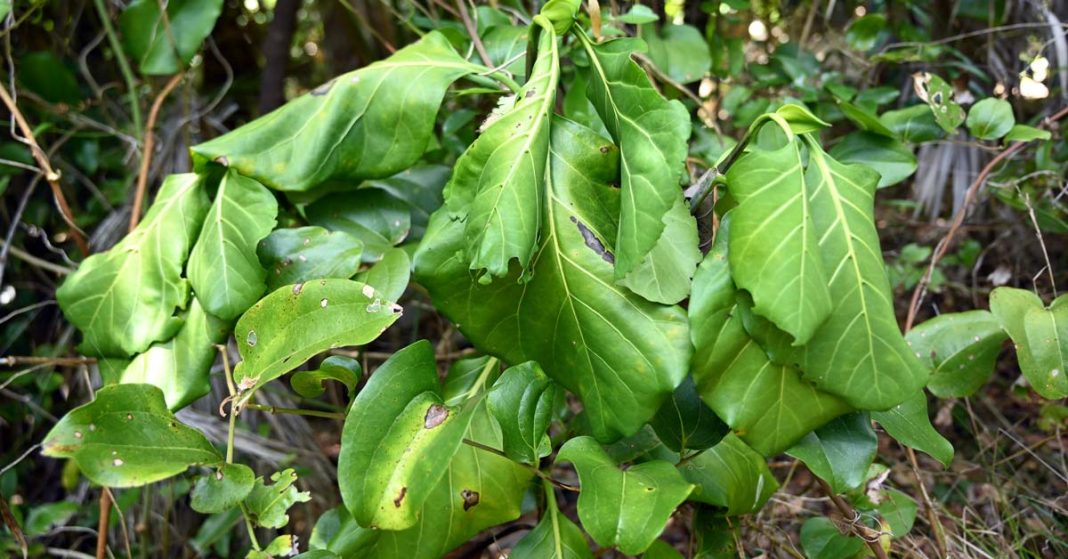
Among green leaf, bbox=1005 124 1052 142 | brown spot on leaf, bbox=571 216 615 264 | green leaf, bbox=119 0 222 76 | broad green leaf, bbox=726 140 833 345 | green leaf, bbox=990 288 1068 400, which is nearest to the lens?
broad green leaf, bbox=726 140 833 345

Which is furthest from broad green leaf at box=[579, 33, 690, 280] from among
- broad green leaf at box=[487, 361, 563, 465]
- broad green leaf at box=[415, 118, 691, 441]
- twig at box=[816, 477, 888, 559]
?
twig at box=[816, 477, 888, 559]

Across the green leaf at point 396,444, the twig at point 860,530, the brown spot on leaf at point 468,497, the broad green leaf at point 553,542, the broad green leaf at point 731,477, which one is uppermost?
the green leaf at point 396,444

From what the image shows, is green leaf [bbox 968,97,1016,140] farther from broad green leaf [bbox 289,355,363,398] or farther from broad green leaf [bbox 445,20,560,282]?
broad green leaf [bbox 289,355,363,398]

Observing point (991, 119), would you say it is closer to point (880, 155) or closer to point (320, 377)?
point (880, 155)

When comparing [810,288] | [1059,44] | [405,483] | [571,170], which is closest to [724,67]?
[1059,44]

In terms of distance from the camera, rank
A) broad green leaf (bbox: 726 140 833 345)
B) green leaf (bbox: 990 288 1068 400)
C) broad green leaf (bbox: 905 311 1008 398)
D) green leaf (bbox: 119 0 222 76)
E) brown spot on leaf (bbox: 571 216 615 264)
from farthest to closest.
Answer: green leaf (bbox: 119 0 222 76), broad green leaf (bbox: 905 311 1008 398), green leaf (bbox: 990 288 1068 400), brown spot on leaf (bbox: 571 216 615 264), broad green leaf (bbox: 726 140 833 345)

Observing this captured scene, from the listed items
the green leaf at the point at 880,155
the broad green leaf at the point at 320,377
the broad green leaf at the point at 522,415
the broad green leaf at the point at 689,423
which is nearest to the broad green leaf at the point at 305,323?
the broad green leaf at the point at 320,377

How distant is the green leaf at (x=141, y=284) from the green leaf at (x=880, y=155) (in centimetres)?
84

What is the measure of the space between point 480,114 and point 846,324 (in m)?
0.75

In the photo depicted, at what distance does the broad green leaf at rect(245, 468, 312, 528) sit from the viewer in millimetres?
727

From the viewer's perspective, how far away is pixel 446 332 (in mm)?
1515

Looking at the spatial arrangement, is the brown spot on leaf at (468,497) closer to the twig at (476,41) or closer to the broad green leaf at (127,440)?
the broad green leaf at (127,440)

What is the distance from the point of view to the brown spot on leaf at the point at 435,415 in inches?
27.4

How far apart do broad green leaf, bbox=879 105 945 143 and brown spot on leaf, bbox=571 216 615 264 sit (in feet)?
2.11
